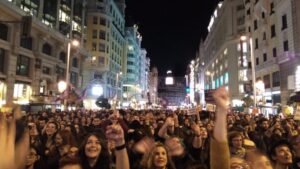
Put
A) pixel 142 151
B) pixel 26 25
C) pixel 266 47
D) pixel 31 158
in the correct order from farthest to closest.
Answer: pixel 266 47 < pixel 26 25 < pixel 142 151 < pixel 31 158

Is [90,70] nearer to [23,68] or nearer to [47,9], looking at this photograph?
[47,9]

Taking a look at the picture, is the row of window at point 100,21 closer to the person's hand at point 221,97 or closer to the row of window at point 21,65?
the row of window at point 21,65

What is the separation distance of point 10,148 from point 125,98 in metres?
105

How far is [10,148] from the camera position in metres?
3.72

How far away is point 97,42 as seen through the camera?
75.8 meters

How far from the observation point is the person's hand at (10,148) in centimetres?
360

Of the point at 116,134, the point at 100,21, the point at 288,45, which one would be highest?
the point at 100,21

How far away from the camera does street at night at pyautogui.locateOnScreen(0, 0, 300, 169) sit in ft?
14.8

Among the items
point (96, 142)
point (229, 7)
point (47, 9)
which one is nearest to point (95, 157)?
point (96, 142)

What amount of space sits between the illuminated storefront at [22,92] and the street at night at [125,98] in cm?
22

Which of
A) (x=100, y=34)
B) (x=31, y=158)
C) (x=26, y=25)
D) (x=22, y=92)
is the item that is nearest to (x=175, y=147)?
(x=31, y=158)

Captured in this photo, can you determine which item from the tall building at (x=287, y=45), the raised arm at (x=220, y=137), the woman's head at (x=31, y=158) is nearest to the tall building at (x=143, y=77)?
the tall building at (x=287, y=45)

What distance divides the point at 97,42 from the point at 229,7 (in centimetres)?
3210

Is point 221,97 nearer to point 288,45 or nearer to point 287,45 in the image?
point 288,45
